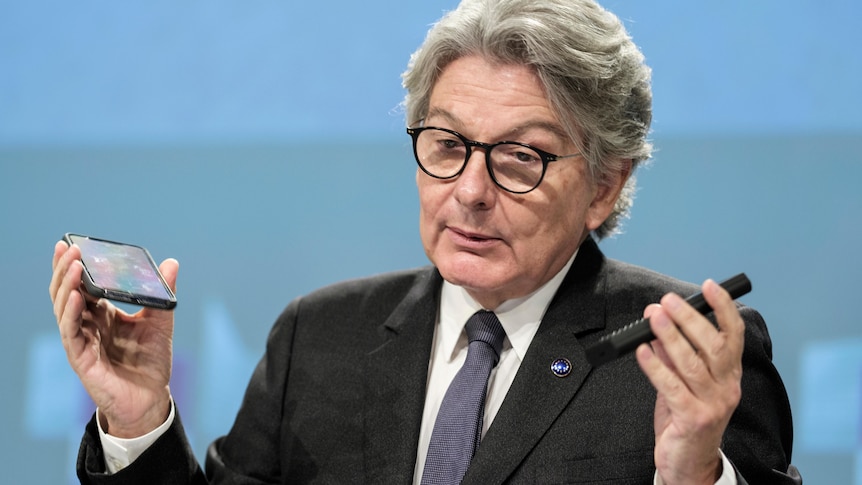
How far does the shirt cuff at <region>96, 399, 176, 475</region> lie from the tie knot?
2.03ft

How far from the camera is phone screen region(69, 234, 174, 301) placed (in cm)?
163

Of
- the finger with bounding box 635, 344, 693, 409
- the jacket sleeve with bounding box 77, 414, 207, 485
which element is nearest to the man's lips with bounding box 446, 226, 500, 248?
the finger with bounding box 635, 344, 693, 409

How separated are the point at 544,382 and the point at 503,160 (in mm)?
417

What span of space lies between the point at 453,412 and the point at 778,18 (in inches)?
56.5

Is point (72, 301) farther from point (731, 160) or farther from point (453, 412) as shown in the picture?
point (731, 160)

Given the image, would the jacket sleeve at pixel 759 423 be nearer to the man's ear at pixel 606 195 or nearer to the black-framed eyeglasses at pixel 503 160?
the man's ear at pixel 606 195

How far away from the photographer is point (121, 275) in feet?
5.51

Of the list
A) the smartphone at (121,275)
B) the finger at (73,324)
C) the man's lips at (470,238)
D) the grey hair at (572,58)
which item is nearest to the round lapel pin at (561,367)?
the man's lips at (470,238)

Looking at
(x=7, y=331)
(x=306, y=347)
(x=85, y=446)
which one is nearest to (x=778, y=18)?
(x=306, y=347)

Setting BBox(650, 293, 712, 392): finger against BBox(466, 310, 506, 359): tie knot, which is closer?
BBox(650, 293, 712, 392): finger

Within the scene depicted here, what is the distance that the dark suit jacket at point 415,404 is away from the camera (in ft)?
5.53

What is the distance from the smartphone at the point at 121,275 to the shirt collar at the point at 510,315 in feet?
1.80

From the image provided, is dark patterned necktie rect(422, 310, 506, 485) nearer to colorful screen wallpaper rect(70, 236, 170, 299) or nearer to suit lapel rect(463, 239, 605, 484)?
suit lapel rect(463, 239, 605, 484)

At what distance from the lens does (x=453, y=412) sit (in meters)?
1.77
